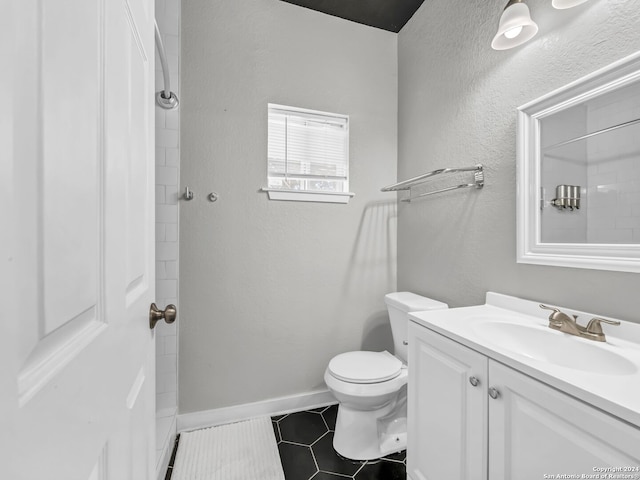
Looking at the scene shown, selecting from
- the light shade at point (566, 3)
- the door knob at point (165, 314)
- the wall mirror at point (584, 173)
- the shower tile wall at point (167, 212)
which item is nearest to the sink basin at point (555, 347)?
the wall mirror at point (584, 173)

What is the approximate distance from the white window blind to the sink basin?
1266mm

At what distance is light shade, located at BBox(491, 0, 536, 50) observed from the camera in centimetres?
109

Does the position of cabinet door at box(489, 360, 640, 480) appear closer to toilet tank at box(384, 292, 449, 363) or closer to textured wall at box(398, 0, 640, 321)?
textured wall at box(398, 0, 640, 321)

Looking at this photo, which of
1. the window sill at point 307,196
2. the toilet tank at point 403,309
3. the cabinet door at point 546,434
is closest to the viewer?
the cabinet door at point 546,434

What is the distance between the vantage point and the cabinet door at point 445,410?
0.89 m


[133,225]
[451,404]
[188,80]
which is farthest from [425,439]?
[188,80]

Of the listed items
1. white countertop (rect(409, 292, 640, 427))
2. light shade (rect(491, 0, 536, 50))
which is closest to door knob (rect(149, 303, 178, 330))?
white countertop (rect(409, 292, 640, 427))

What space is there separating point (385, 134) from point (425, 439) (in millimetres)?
1850

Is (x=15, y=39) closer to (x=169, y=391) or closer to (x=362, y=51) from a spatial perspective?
(x=169, y=391)

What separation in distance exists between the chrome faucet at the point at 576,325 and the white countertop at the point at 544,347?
2 cm

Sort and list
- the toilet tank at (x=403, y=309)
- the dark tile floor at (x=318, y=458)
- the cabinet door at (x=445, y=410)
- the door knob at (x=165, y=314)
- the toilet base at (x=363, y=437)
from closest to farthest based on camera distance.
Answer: the door knob at (x=165, y=314) < the cabinet door at (x=445, y=410) < the dark tile floor at (x=318, y=458) < the toilet base at (x=363, y=437) < the toilet tank at (x=403, y=309)

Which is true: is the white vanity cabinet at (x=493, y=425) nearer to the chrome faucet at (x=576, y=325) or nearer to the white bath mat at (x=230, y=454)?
the chrome faucet at (x=576, y=325)

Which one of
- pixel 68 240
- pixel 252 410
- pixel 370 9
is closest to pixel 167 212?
pixel 252 410

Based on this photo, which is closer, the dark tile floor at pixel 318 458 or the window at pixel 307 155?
the dark tile floor at pixel 318 458
